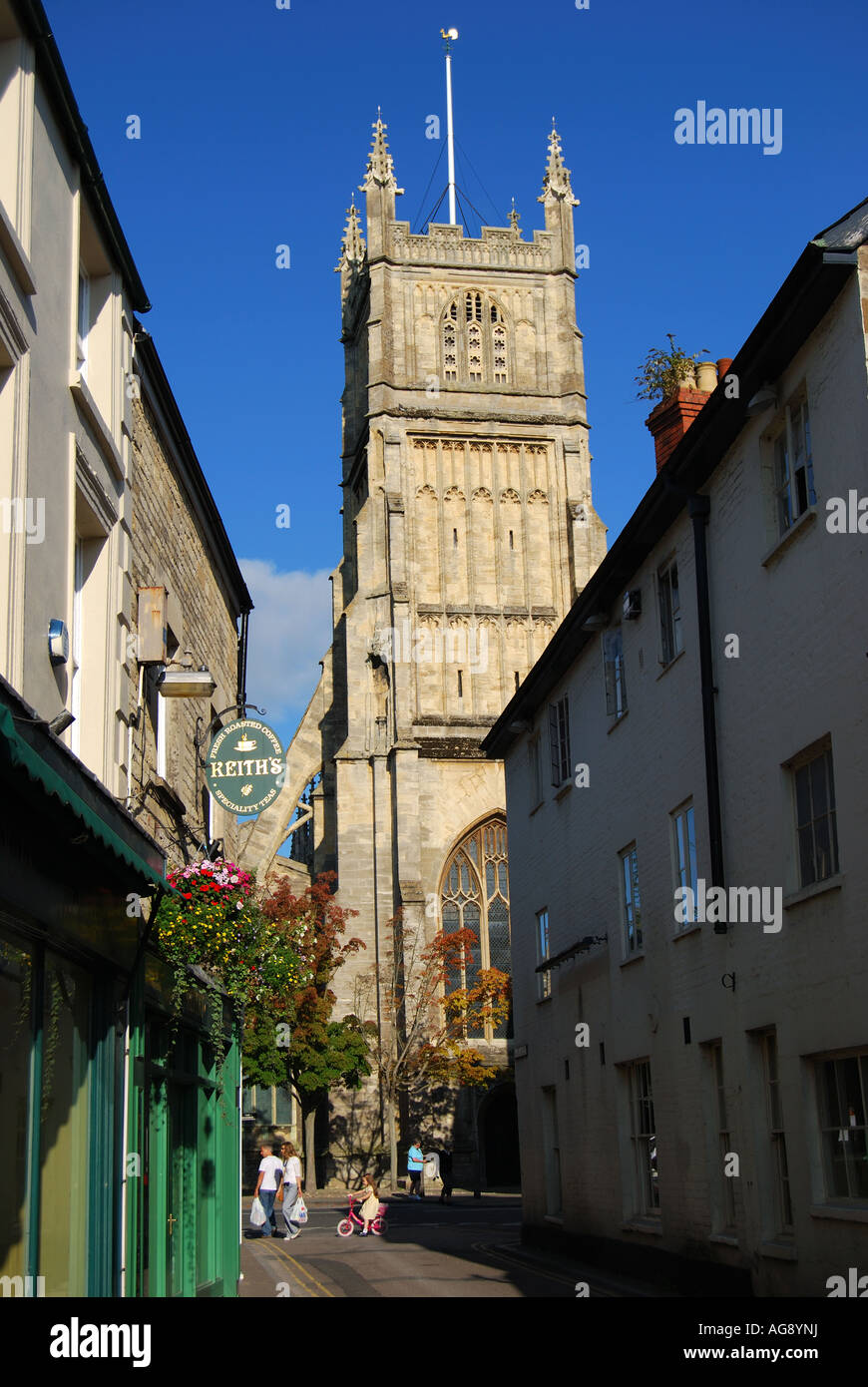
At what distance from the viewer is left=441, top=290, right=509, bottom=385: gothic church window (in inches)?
2227

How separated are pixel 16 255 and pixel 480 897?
41.5 m

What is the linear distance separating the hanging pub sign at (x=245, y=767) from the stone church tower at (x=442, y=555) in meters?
31.8

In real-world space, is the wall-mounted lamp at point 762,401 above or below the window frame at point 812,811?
above

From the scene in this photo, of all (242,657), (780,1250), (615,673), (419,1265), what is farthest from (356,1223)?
(780,1250)

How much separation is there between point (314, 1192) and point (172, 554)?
Answer: 101 feet

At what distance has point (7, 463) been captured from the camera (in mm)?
9469

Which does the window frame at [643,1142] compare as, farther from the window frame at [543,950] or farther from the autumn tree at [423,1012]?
the autumn tree at [423,1012]

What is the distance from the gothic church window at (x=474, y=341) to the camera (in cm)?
5656

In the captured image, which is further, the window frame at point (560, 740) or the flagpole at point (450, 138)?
the flagpole at point (450, 138)

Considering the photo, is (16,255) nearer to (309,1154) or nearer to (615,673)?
(615,673)

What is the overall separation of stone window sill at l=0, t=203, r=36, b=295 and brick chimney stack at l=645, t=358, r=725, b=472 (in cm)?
1099

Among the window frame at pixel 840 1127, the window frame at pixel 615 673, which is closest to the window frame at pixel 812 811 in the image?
the window frame at pixel 840 1127

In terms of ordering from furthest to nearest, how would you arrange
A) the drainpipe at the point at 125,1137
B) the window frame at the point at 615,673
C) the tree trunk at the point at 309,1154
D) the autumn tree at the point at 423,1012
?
1. the autumn tree at the point at 423,1012
2. the tree trunk at the point at 309,1154
3. the window frame at the point at 615,673
4. the drainpipe at the point at 125,1137

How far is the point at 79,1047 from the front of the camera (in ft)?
31.9
